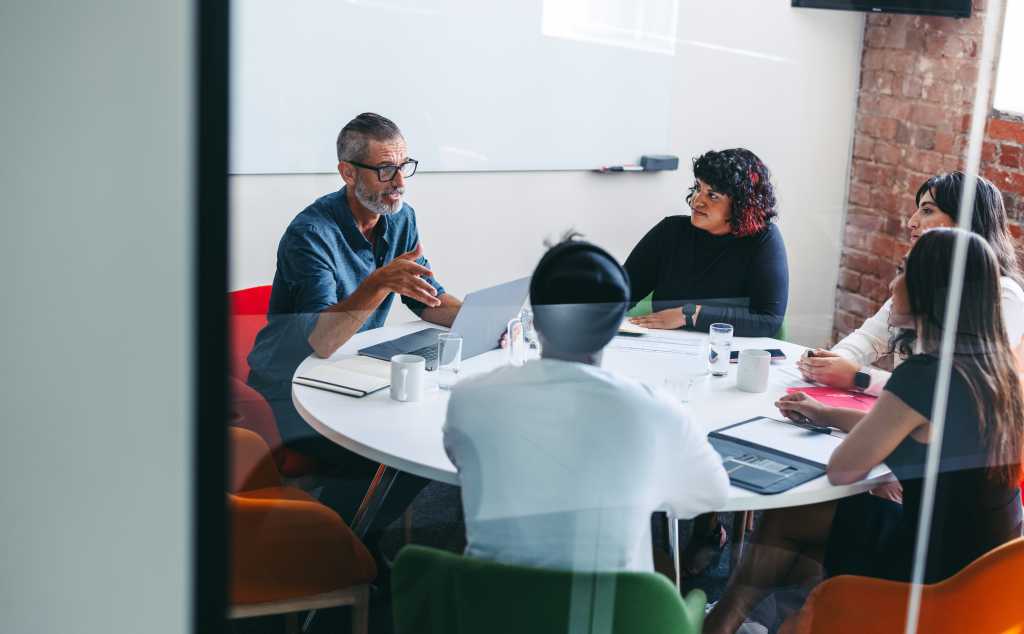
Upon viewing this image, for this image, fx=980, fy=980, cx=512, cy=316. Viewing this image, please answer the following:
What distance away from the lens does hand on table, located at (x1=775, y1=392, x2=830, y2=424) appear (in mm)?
2146

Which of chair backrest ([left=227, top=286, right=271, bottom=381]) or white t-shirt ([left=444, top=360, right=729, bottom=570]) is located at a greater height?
chair backrest ([left=227, top=286, right=271, bottom=381])

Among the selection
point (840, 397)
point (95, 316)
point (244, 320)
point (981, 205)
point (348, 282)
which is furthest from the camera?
point (840, 397)

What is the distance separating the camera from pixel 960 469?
204 cm

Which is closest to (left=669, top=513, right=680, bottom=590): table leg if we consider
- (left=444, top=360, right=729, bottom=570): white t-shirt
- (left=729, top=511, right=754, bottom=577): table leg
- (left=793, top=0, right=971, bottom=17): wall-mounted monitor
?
(left=444, top=360, right=729, bottom=570): white t-shirt

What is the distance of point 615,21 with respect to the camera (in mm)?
1800

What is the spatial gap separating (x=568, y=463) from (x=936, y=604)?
0.95 metres

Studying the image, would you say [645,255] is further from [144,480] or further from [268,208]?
[144,480]

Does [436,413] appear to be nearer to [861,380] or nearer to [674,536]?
[674,536]

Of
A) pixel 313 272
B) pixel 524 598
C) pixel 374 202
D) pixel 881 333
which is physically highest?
pixel 374 202

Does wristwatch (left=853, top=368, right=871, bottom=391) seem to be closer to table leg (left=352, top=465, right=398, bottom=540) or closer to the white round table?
the white round table

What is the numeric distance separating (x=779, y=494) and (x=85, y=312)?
1277 millimetres

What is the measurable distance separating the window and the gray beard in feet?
4.13

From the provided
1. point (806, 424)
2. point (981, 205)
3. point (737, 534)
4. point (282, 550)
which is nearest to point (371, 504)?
point (282, 550)

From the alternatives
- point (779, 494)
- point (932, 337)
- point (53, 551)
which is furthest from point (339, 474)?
point (932, 337)
